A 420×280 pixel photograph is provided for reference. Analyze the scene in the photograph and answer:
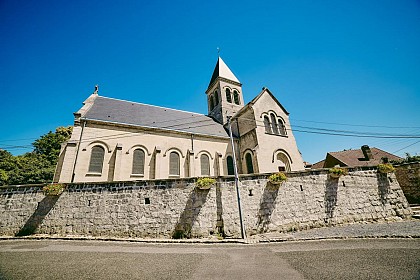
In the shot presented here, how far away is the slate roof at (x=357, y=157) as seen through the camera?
22266mm

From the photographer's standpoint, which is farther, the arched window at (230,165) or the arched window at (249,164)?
the arched window at (230,165)

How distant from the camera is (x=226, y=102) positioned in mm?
26000

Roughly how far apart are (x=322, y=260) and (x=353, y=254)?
1.42m

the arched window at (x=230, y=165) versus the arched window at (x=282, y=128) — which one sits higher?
the arched window at (x=282, y=128)

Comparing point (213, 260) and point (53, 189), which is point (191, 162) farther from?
point (213, 260)

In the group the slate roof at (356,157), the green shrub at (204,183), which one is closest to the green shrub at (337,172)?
the green shrub at (204,183)

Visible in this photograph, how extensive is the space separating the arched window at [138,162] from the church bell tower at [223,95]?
12.5 metres

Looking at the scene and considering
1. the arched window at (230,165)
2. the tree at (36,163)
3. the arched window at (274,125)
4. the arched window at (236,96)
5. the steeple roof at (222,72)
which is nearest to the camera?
the arched window at (230,165)

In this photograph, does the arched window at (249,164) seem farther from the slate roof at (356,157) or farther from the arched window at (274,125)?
the slate roof at (356,157)

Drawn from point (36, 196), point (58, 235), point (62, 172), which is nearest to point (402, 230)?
point (58, 235)

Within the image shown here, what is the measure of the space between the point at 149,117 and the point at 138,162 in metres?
5.63

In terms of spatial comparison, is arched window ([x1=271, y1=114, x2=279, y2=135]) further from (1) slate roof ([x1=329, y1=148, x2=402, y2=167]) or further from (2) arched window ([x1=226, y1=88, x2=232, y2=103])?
(1) slate roof ([x1=329, y1=148, x2=402, y2=167])

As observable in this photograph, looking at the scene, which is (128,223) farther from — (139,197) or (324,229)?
(324,229)

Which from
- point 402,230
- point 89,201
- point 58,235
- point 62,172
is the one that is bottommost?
point 402,230
